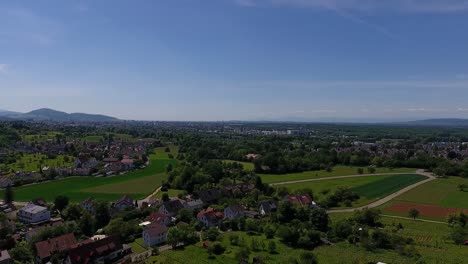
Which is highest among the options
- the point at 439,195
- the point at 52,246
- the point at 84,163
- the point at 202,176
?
the point at 202,176

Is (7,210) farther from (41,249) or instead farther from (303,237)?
(303,237)

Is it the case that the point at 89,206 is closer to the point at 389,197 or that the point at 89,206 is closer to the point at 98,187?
the point at 98,187

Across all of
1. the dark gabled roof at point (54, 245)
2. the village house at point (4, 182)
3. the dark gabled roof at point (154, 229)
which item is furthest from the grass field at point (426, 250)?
the village house at point (4, 182)

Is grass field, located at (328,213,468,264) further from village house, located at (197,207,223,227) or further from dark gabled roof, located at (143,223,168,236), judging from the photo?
dark gabled roof, located at (143,223,168,236)

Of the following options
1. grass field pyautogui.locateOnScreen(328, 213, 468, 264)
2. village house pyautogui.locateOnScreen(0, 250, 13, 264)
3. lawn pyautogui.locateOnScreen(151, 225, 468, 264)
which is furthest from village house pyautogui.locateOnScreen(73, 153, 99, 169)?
grass field pyautogui.locateOnScreen(328, 213, 468, 264)

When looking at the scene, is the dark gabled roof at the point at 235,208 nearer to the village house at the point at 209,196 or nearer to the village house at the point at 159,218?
the village house at the point at 159,218

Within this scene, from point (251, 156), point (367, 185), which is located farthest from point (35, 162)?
point (367, 185)
